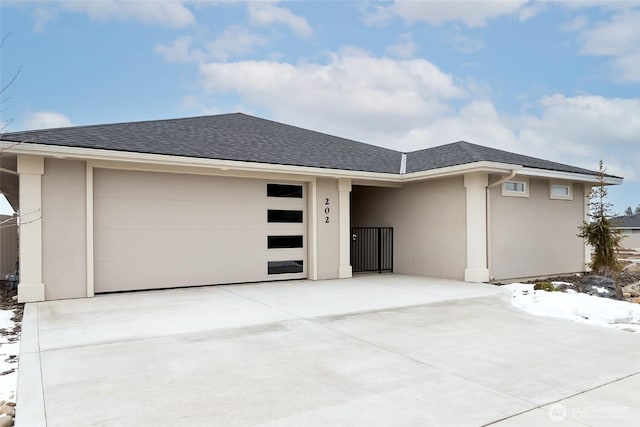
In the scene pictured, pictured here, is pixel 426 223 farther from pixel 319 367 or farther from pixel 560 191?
pixel 319 367

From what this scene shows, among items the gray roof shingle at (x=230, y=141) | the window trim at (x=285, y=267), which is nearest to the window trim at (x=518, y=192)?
the gray roof shingle at (x=230, y=141)

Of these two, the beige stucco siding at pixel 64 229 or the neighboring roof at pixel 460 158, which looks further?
the neighboring roof at pixel 460 158

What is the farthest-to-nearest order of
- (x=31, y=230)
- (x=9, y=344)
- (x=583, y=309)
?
(x=31, y=230) < (x=583, y=309) < (x=9, y=344)

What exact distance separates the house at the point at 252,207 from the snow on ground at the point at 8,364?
A: 7.79 ft

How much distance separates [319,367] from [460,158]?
26.5 feet

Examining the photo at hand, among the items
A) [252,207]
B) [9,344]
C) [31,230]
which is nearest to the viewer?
[9,344]

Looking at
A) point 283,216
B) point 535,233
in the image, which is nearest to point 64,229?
point 283,216

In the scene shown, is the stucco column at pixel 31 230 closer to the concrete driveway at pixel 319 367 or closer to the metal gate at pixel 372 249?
the concrete driveway at pixel 319 367

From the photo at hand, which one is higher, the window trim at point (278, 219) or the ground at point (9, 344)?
the window trim at point (278, 219)

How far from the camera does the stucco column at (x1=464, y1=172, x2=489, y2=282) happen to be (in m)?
10.1

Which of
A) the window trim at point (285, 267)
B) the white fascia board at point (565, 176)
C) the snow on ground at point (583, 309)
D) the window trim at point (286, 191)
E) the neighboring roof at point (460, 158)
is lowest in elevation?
the snow on ground at point (583, 309)

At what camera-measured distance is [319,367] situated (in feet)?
13.2

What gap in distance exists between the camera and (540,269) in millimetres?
11422

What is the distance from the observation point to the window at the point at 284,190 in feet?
34.2
